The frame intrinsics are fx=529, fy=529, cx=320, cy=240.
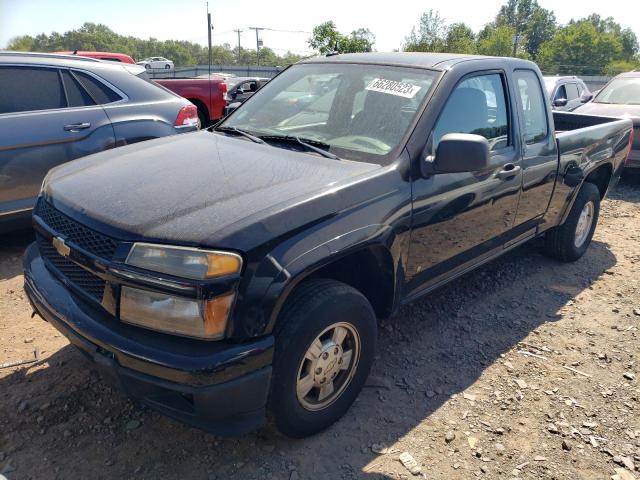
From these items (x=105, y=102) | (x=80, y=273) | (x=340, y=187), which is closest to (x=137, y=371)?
(x=80, y=273)

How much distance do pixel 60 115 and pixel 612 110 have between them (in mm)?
8475

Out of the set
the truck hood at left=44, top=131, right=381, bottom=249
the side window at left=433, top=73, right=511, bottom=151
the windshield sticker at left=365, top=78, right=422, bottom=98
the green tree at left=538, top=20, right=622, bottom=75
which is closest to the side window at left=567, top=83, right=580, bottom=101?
the side window at left=433, top=73, right=511, bottom=151

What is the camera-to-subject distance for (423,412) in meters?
2.87

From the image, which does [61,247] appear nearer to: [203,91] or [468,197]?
[468,197]

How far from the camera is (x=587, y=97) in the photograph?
10766 mm

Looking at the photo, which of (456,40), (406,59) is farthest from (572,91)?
(456,40)

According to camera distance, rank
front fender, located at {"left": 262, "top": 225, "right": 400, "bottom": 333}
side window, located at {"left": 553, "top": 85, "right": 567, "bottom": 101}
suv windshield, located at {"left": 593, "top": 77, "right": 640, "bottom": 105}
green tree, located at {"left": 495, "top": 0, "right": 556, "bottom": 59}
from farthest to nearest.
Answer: green tree, located at {"left": 495, "top": 0, "right": 556, "bottom": 59}, side window, located at {"left": 553, "top": 85, "right": 567, "bottom": 101}, suv windshield, located at {"left": 593, "top": 77, "right": 640, "bottom": 105}, front fender, located at {"left": 262, "top": 225, "right": 400, "bottom": 333}

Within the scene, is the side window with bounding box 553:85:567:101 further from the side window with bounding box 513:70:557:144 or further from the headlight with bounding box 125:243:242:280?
the headlight with bounding box 125:243:242:280

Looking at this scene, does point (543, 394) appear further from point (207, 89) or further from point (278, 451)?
point (207, 89)

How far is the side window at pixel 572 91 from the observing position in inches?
447

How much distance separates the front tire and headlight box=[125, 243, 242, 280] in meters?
0.38

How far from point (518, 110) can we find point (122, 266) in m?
2.90

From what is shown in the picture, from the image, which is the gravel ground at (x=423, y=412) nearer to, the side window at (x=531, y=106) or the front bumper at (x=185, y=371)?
the front bumper at (x=185, y=371)

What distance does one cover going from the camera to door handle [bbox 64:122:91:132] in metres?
4.61
